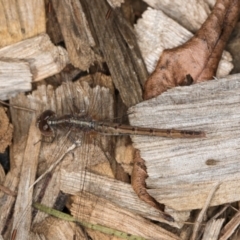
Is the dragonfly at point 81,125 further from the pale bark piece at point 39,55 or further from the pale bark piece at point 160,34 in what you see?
the pale bark piece at point 160,34

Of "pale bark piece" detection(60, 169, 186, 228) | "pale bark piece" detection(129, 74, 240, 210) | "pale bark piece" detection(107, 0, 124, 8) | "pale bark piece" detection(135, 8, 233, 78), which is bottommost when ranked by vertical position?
"pale bark piece" detection(60, 169, 186, 228)

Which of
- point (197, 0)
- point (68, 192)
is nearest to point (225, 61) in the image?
point (197, 0)

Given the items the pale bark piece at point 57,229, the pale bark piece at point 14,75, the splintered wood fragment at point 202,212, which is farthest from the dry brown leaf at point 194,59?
the pale bark piece at point 14,75

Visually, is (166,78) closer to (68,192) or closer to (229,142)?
(229,142)

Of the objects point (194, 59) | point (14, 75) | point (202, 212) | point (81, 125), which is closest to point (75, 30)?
point (14, 75)

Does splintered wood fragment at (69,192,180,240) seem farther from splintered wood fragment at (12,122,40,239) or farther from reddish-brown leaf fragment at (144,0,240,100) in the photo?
reddish-brown leaf fragment at (144,0,240,100)

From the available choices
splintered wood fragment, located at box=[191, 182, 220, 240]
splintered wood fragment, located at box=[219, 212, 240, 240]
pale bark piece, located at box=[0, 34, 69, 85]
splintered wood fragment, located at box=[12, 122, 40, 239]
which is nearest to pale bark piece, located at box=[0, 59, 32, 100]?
pale bark piece, located at box=[0, 34, 69, 85]
